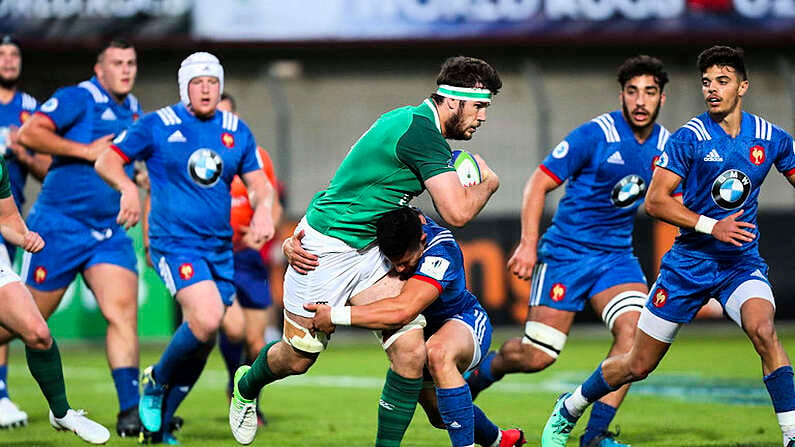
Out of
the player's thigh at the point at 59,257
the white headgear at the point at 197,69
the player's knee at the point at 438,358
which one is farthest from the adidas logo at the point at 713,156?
the player's thigh at the point at 59,257

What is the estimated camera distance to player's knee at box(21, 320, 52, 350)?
23.5 ft

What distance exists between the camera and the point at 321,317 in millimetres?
6332

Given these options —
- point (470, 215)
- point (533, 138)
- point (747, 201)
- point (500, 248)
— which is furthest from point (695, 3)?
point (470, 215)

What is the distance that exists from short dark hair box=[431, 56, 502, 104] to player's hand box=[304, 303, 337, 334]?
1230mm

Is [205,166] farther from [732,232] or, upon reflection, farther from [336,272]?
[732,232]

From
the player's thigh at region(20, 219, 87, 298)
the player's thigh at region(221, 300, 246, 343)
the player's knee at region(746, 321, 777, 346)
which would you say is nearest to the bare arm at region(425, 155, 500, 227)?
the player's knee at region(746, 321, 777, 346)

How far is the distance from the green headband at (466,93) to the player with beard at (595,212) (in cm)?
187

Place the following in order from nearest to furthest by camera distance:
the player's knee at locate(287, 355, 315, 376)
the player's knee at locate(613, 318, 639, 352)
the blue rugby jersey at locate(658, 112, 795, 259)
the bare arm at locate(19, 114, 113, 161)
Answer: the player's knee at locate(287, 355, 315, 376) → the blue rugby jersey at locate(658, 112, 795, 259) → the player's knee at locate(613, 318, 639, 352) → the bare arm at locate(19, 114, 113, 161)

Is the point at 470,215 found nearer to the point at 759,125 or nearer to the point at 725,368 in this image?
the point at 759,125

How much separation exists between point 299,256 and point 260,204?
70.5 inches

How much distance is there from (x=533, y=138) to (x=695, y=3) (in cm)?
344

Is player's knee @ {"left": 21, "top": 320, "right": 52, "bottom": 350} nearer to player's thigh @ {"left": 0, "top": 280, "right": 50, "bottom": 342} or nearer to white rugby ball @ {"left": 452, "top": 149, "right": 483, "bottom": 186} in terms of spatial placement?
player's thigh @ {"left": 0, "top": 280, "right": 50, "bottom": 342}

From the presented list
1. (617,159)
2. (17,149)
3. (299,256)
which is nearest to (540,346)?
(617,159)

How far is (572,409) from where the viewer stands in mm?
7297
